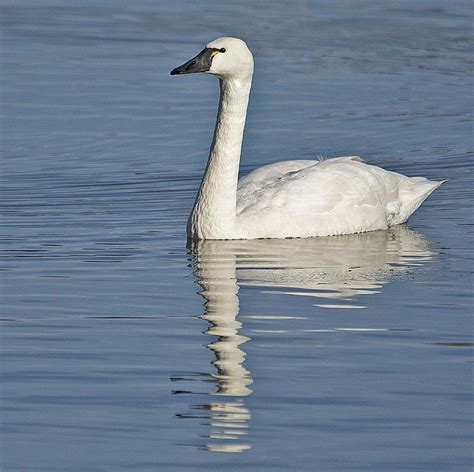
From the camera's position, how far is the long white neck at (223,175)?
13.0m

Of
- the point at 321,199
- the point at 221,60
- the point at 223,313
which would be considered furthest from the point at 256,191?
the point at 223,313

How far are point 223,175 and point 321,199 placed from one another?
90 centimetres

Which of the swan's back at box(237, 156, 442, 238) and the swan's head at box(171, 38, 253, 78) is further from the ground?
the swan's head at box(171, 38, 253, 78)

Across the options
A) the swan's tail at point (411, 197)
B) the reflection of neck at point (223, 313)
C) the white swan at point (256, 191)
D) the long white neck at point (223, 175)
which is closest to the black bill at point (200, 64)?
the white swan at point (256, 191)

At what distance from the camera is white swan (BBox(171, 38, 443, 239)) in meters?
13.0

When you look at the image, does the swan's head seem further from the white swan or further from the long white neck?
the long white neck

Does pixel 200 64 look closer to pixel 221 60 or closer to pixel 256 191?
pixel 221 60

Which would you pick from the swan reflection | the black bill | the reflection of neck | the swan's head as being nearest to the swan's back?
the swan reflection

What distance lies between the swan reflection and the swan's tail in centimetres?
14

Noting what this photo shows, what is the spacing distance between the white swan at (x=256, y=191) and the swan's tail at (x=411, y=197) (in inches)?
16.0

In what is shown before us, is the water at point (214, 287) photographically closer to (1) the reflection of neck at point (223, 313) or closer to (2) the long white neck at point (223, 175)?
(1) the reflection of neck at point (223, 313)

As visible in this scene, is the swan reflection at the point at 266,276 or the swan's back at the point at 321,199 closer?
the swan reflection at the point at 266,276

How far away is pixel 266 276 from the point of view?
11.6 meters

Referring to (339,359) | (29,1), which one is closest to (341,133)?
(339,359)
